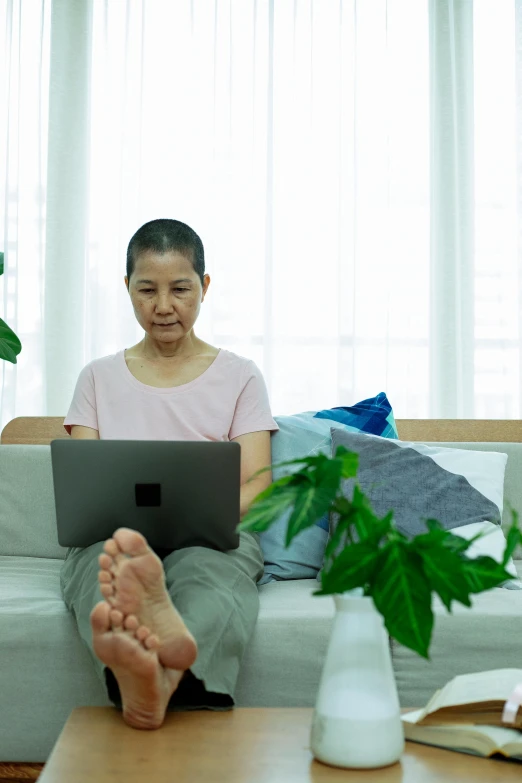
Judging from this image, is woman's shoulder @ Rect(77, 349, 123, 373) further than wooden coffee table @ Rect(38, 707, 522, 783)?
Yes

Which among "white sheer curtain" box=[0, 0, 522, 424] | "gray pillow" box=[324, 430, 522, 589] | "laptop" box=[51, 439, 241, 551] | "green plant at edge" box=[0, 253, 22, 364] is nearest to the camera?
"laptop" box=[51, 439, 241, 551]

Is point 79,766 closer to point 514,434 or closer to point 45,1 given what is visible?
point 514,434

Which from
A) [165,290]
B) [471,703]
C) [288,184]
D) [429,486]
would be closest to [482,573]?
[471,703]

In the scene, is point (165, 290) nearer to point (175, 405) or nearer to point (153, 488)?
point (175, 405)

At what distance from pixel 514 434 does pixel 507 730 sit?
1.62 m

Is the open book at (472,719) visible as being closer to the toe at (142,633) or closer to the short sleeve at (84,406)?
the toe at (142,633)

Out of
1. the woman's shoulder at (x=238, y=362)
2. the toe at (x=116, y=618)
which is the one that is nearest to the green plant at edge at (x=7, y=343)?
the woman's shoulder at (x=238, y=362)

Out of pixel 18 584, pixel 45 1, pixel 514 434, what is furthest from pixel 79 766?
pixel 45 1

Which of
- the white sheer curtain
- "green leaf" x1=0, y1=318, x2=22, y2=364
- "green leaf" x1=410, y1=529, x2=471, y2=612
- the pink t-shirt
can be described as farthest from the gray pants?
the white sheer curtain

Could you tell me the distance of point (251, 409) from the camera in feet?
6.72

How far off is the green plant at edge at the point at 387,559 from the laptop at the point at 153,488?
1.71 ft

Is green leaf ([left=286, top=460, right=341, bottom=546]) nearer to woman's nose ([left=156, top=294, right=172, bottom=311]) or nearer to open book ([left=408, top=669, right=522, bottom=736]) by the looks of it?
open book ([left=408, top=669, right=522, bottom=736])

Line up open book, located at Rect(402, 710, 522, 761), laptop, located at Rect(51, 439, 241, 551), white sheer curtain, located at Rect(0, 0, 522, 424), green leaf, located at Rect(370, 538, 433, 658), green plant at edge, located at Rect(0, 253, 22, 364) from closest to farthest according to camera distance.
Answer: green leaf, located at Rect(370, 538, 433, 658) < open book, located at Rect(402, 710, 522, 761) < laptop, located at Rect(51, 439, 241, 551) < green plant at edge, located at Rect(0, 253, 22, 364) < white sheer curtain, located at Rect(0, 0, 522, 424)

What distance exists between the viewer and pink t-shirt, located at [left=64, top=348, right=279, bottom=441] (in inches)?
79.2
